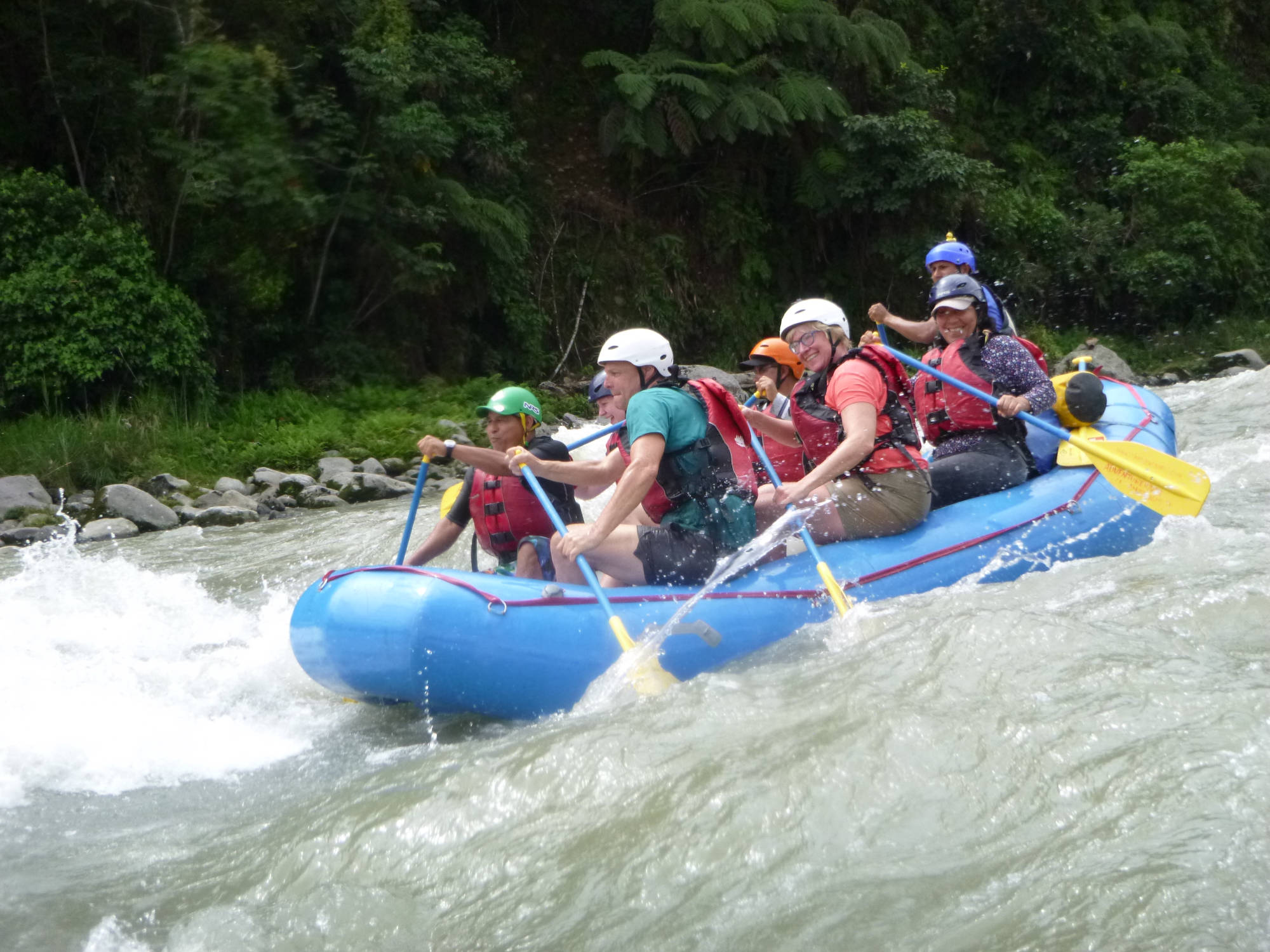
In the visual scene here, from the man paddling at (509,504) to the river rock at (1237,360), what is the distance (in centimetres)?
1393

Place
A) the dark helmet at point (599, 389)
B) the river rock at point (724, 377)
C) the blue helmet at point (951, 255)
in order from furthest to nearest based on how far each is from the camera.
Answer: the river rock at point (724, 377)
the blue helmet at point (951, 255)
the dark helmet at point (599, 389)

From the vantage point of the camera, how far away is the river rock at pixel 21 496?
32.6 ft

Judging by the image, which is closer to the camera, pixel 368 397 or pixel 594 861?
pixel 594 861

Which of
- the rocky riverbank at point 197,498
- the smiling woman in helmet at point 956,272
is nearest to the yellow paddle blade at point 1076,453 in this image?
the smiling woman in helmet at point 956,272

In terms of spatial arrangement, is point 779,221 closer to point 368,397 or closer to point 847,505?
point 368,397

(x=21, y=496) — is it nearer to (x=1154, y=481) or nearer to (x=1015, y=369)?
(x=1015, y=369)

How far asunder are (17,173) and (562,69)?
7135 mm

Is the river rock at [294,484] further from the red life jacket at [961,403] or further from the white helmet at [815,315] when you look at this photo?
the white helmet at [815,315]

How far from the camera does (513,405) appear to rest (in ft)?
16.2

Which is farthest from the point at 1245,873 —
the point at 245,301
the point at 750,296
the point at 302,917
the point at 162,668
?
the point at 750,296

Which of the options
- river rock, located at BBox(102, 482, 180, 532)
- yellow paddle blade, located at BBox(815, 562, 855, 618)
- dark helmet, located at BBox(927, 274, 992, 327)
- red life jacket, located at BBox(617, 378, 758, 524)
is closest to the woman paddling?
dark helmet, located at BBox(927, 274, 992, 327)

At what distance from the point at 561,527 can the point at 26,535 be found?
6.30m

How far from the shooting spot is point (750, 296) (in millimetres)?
17688

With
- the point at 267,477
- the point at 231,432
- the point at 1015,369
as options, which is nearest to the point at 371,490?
the point at 267,477
